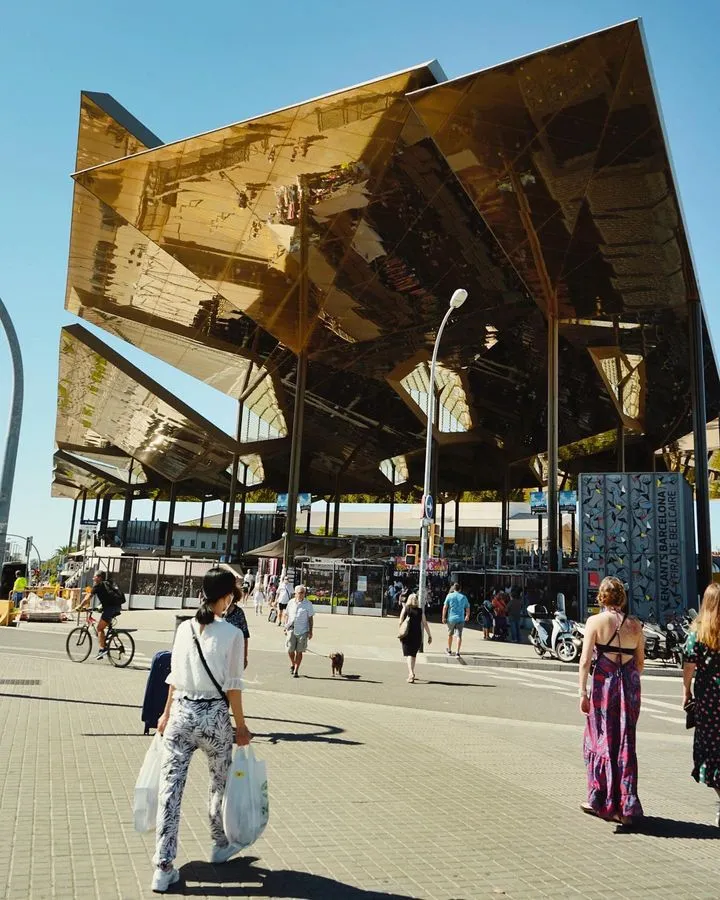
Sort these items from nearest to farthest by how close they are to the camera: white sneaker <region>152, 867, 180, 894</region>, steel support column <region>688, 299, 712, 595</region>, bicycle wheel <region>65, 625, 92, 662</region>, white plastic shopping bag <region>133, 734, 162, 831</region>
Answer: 1. white sneaker <region>152, 867, 180, 894</region>
2. white plastic shopping bag <region>133, 734, 162, 831</region>
3. bicycle wheel <region>65, 625, 92, 662</region>
4. steel support column <region>688, 299, 712, 595</region>

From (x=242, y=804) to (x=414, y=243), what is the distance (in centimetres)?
2670

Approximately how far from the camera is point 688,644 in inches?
220

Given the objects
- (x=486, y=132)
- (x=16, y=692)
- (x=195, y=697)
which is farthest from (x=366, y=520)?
(x=195, y=697)

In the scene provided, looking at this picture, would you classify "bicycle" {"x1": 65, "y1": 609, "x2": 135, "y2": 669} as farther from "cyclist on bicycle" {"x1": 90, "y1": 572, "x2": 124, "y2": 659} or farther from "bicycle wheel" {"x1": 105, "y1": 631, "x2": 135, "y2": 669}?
"cyclist on bicycle" {"x1": 90, "y1": 572, "x2": 124, "y2": 659}

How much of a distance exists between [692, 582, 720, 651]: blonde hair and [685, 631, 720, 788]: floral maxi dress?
81 mm

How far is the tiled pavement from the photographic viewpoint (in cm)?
396

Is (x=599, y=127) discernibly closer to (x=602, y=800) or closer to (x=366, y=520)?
(x=602, y=800)

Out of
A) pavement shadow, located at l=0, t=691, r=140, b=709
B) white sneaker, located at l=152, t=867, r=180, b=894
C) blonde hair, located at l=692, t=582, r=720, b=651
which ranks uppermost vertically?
blonde hair, located at l=692, t=582, r=720, b=651

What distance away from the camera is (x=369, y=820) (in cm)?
509

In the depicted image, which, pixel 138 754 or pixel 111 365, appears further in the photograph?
pixel 111 365

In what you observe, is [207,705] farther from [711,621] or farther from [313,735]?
[313,735]

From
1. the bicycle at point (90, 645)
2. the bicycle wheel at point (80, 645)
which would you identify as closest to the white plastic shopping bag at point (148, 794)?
the bicycle at point (90, 645)

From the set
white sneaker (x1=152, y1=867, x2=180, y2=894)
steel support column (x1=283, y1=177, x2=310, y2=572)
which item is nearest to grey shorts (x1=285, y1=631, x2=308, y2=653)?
white sneaker (x1=152, y1=867, x2=180, y2=894)

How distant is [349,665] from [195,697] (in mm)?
12396
